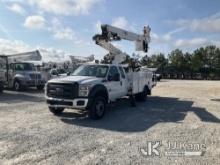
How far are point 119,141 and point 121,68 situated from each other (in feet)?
19.7

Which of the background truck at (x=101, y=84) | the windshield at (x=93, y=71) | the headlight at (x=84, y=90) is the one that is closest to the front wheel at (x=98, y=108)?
the background truck at (x=101, y=84)

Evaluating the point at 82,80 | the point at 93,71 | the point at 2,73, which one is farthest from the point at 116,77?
the point at 2,73

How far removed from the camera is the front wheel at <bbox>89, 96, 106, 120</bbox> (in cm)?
1040

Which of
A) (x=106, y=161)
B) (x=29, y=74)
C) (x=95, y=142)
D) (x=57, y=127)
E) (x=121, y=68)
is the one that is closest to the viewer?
(x=106, y=161)

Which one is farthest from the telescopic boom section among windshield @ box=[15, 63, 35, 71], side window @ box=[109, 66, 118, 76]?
windshield @ box=[15, 63, 35, 71]

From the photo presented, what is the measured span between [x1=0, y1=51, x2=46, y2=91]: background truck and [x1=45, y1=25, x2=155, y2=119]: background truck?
25.9ft

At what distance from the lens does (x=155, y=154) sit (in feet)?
22.0

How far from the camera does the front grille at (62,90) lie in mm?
10266

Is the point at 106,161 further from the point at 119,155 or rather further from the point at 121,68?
the point at 121,68

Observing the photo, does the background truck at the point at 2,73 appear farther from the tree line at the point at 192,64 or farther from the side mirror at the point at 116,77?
the tree line at the point at 192,64

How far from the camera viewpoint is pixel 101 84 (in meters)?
11.0

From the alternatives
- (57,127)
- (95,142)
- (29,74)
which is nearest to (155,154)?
(95,142)

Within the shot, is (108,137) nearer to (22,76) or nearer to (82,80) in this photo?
(82,80)

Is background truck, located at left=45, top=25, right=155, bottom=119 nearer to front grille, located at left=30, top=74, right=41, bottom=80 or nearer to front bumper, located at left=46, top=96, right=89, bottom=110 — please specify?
front bumper, located at left=46, top=96, right=89, bottom=110
